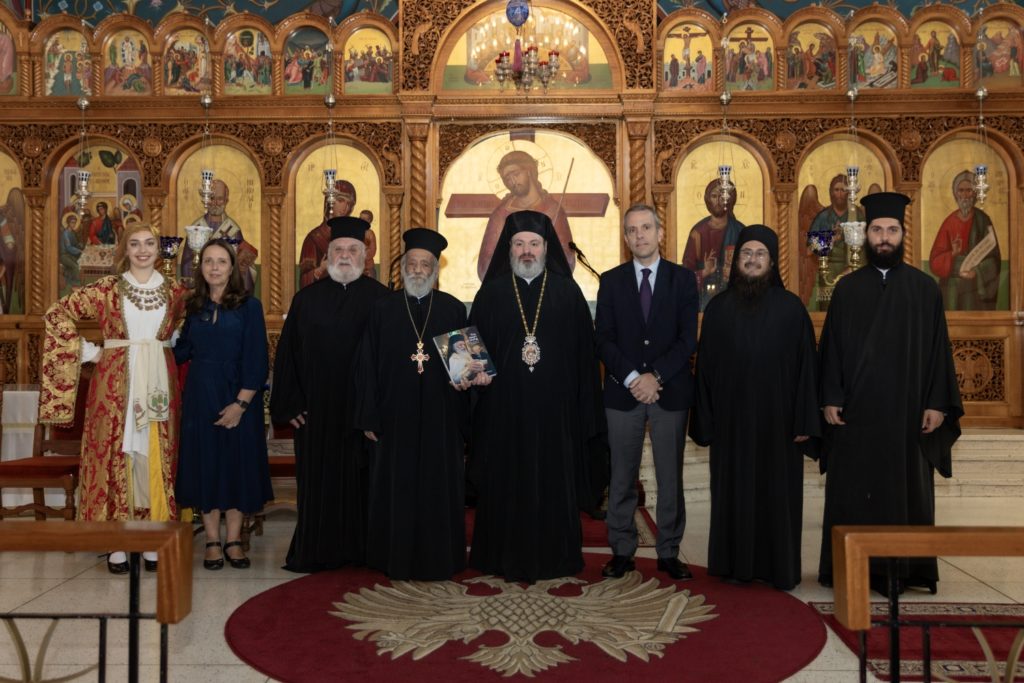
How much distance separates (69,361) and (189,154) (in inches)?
222

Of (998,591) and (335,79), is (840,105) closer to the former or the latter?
(335,79)

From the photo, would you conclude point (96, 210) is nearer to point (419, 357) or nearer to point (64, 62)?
point (64, 62)

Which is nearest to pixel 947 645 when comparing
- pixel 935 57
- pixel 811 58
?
pixel 811 58

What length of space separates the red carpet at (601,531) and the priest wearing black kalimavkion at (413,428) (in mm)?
1139

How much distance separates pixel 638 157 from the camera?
10.0m

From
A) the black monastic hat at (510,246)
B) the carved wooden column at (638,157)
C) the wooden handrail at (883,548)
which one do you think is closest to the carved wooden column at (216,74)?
the carved wooden column at (638,157)

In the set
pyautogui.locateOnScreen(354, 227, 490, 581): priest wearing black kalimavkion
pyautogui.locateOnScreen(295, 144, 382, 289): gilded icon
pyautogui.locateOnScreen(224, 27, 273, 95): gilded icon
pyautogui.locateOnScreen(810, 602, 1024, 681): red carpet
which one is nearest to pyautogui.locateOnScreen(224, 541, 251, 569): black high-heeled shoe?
pyautogui.locateOnScreen(354, 227, 490, 581): priest wearing black kalimavkion

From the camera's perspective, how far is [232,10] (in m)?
10.3

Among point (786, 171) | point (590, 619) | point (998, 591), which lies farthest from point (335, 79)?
point (998, 591)

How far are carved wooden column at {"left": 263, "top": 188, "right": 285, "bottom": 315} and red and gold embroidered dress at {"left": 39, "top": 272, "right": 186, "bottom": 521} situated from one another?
15.8 feet

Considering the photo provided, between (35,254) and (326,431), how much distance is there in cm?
671

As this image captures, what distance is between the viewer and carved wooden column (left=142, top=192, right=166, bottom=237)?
33.3 ft

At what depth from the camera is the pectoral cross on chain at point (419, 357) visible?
5.06 metres

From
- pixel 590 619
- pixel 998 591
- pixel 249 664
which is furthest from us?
pixel 998 591
